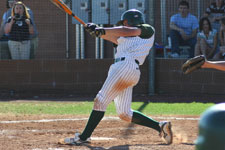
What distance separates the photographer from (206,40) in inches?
380

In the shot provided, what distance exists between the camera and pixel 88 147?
170 inches

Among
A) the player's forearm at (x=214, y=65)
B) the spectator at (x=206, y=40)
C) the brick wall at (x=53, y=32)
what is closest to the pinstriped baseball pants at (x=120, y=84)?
the player's forearm at (x=214, y=65)

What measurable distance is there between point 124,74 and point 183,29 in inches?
226

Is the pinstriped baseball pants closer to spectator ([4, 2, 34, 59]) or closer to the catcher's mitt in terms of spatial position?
the catcher's mitt

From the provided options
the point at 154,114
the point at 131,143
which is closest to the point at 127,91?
the point at 131,143

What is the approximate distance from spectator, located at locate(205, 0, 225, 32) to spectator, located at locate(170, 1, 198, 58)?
16.0 inches

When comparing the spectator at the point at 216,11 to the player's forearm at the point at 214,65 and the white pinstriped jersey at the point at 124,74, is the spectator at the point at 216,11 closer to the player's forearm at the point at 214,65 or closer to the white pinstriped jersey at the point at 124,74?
the white pinstriped jersey at the point at 124,74

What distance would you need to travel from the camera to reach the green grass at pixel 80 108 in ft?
24.0

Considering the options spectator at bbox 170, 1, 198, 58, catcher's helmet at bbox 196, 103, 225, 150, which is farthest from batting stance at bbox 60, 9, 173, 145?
spectator at bbox 170, 1, 198, 58

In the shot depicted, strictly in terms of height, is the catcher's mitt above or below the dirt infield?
above

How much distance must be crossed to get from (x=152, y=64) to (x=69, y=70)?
1965mm

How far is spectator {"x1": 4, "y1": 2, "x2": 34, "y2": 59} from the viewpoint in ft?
32.4

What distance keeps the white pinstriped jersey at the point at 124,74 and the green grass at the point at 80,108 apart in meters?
2.62

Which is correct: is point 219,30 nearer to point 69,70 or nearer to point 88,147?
point 69,70
